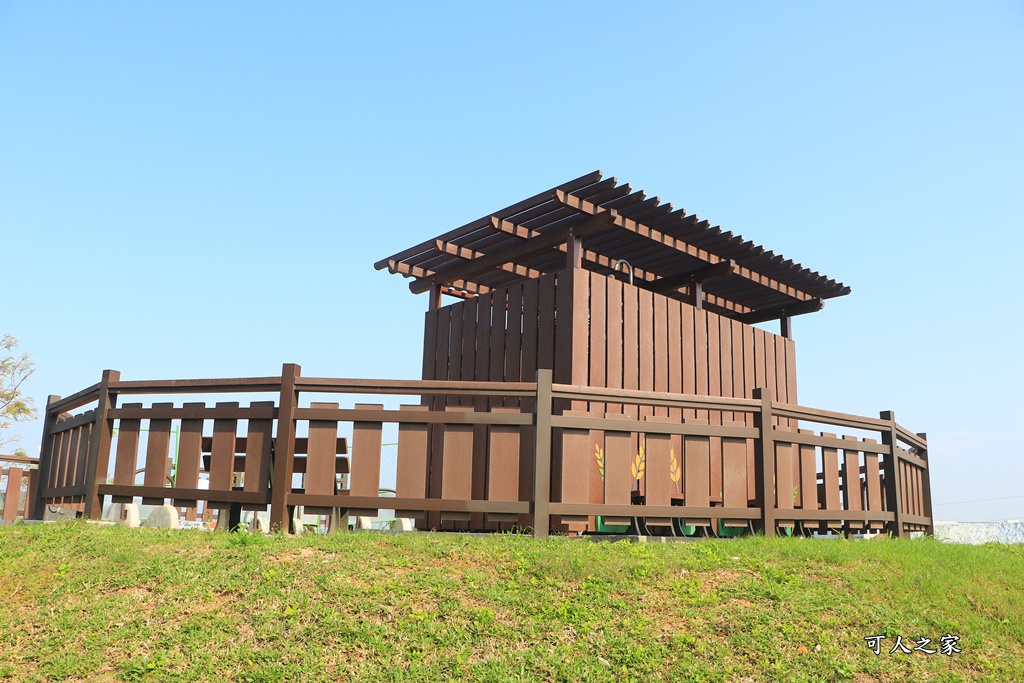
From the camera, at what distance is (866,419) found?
33.5 feet

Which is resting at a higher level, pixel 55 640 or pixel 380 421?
pixel 380 421

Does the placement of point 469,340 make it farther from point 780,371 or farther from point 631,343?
point 780,371

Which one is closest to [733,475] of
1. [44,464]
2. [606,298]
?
[606,298]

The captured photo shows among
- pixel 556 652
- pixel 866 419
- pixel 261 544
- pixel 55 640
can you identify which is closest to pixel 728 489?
pixel 866 419

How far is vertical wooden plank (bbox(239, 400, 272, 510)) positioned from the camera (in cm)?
817

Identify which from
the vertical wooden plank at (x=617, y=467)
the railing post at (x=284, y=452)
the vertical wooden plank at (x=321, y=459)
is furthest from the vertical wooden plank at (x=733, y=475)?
the railing post at (x=284, y=452)

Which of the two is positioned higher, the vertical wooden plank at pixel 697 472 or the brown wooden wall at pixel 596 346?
the brown wooden wall at pixel 596 346

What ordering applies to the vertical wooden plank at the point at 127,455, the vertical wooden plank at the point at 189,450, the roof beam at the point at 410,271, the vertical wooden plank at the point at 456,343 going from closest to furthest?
the vertical wooden plank at the point at 189,450 → the vertical wooden plank at the point at 127,455 → the vertical wooden plank at the point at 456,343 → the roof beam at the point at 410,271

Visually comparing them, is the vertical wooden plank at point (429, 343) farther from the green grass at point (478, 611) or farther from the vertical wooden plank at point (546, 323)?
the green grass at point (478, 611)

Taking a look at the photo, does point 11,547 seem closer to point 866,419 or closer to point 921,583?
point 921,583

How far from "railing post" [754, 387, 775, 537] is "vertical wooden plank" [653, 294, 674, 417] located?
2968mm

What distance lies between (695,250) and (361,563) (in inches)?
315

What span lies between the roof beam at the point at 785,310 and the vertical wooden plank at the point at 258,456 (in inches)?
412

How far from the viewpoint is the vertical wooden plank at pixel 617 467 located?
8.09m
